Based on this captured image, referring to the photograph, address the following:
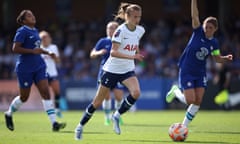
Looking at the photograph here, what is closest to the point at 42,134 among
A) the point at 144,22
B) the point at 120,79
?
the point at 120,79

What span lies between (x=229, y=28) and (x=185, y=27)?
2.35m

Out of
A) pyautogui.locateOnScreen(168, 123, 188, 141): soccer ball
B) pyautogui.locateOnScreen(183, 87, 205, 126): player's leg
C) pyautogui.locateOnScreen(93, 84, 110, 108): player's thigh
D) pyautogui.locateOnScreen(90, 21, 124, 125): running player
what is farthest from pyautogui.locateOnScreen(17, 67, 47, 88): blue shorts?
pyautogui.locateOnScreen(168, 123, 188, 141): soccer ball

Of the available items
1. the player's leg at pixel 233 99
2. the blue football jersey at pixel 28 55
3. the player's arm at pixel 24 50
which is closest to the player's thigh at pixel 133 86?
the player's arm at pixel 24 50

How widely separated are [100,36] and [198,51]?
21037 millimetres

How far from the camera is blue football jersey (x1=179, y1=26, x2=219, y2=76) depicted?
48.2ft

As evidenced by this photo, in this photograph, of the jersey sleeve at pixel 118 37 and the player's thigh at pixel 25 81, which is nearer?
the jersey sleeve at pixel 118 37

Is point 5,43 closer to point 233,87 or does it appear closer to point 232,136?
point 233,87

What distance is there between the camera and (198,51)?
14711 mm

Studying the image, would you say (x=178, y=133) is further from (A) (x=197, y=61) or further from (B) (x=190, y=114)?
(A) (x=197, y=61)

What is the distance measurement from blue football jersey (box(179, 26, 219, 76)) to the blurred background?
46.4 feet

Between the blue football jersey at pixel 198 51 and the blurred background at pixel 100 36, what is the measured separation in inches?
557

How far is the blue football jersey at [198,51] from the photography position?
48.2ft

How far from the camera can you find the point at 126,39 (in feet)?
44.7

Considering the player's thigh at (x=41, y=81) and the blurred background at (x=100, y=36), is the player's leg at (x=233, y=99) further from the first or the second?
the player's thigh at (x=41, y=81)
